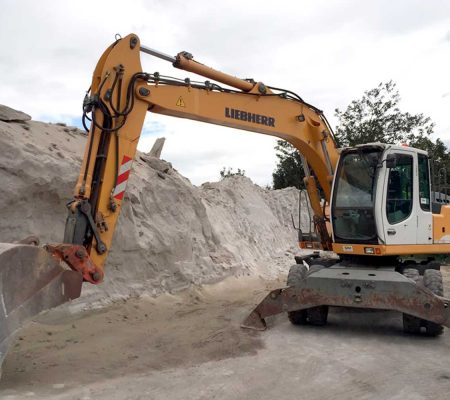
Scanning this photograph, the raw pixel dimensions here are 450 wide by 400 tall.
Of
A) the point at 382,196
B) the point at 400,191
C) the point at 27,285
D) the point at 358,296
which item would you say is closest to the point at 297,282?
the point at 358,296

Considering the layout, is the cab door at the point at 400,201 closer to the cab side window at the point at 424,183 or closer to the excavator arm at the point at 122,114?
the cab side window at the point at 424,183

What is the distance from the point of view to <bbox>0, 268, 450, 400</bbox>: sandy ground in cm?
502

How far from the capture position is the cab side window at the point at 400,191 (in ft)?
25.4

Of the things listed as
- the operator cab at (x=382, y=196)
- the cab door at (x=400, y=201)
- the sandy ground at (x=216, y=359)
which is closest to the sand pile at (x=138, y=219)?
the sandy ground at (x=216, y=359)

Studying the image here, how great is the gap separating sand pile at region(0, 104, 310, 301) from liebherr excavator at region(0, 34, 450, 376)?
114 inches

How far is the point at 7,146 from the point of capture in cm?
848

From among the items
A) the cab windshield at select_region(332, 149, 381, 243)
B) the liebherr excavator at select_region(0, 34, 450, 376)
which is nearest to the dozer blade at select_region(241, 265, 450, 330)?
the liebherr excavator at select_region(0, 34, 450, 376)

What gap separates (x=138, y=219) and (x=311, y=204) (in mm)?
3634

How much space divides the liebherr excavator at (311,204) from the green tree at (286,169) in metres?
19.8

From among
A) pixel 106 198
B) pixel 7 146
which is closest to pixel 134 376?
pixel 106 198

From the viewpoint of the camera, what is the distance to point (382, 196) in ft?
25.0

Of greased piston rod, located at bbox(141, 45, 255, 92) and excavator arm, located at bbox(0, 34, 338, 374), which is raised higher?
greased piston rod, located at bbox(141, 45, 255, 92)

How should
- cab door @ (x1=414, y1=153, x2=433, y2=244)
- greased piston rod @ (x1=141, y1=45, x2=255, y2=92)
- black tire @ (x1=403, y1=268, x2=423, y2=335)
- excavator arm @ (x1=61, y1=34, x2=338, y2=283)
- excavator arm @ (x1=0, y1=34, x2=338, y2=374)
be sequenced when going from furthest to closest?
cab door @ (x1=414, y1=153, x2=433, y2=244) < black tire @ (x1=403, y1=268, x2=423, y2=335) < greased piston rod @ (x1=141, y1=45, x2=255, y2=92) < excavator arm @ (x1=61, y1=34, x2=338, y2=283) < excavator arm @ (x1=0, y1=34, x2=338, y2=374)

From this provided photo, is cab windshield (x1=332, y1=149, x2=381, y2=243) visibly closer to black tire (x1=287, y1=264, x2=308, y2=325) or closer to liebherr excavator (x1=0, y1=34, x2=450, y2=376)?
liebherr excavator (x1=0, y1=34, x2=450, y2=376)
